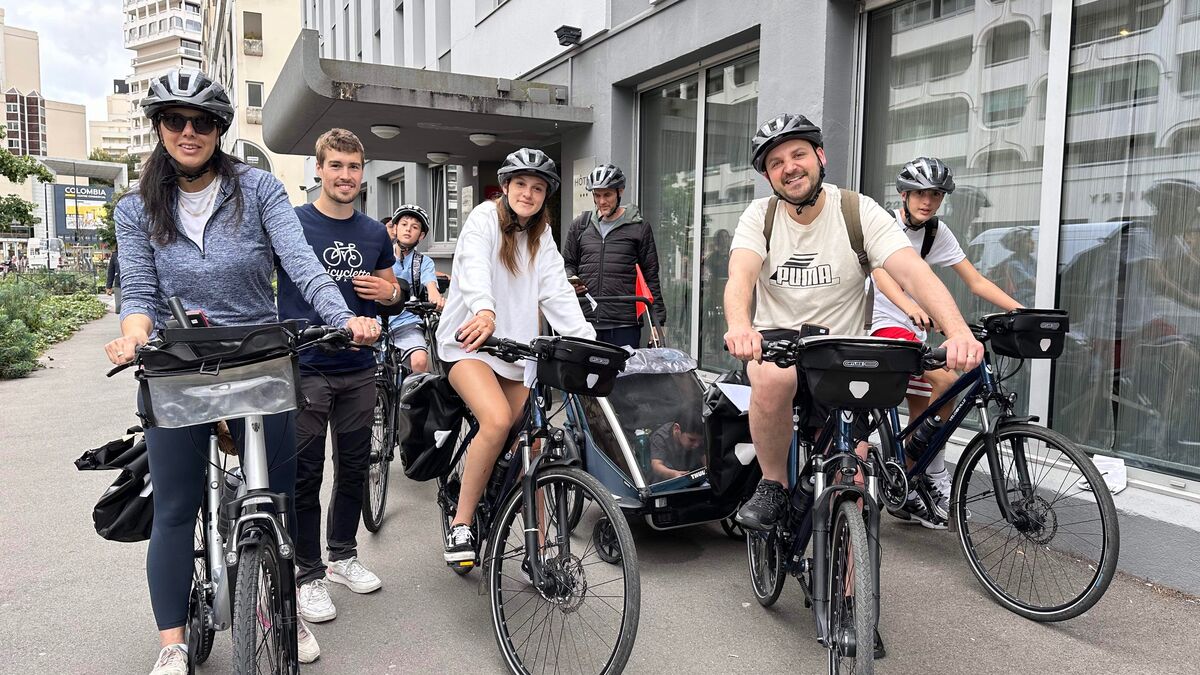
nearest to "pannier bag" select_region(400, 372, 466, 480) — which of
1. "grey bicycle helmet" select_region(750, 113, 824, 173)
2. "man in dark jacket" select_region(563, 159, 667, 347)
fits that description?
"grey bicycle helmet" select_region(750, 113, 824, 173)

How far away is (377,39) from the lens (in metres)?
20.5

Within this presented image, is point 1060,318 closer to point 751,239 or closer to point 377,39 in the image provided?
point 751,239

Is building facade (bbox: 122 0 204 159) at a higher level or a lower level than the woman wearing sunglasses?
higher

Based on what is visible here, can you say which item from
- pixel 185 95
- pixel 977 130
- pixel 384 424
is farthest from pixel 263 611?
pixel 977 130

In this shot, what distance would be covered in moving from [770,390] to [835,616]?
887 mm

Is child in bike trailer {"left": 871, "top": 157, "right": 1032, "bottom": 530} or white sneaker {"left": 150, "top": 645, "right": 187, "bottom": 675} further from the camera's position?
child in bike trailer {"left": 871, "top": 157, "right": 1032, "bottom": 530}

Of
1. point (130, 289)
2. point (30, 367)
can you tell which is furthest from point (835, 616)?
point (30, 367)

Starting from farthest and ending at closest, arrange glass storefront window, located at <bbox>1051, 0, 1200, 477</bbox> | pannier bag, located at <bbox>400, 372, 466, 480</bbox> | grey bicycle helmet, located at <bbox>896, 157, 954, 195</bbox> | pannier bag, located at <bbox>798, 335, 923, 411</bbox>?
glass storefront window, located at <bbox>1051, 0, 1200, 477</bbox>, grey bicycle helmet, located at <bbox>896, 157, 954, 195</bbox>, pannier bag, located at <bbox>400, 372, 466, 480</bbox>, pannier bag, located at <bbox>798, 335, 923, 411</bbox>

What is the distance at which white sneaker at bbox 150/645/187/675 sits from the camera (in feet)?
9.04

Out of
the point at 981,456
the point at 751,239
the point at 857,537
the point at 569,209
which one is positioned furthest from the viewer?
the point at 569,209

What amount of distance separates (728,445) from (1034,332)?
1.46 metres

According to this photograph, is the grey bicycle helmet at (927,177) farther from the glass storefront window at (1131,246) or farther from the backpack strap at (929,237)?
the glass storefront window at (1131,246)

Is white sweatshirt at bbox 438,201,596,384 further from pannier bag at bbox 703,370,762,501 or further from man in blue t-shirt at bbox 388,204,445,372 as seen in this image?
man in blue t-shirt at bbox 388,204,445,372

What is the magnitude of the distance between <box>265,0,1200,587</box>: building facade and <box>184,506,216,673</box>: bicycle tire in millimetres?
4225
